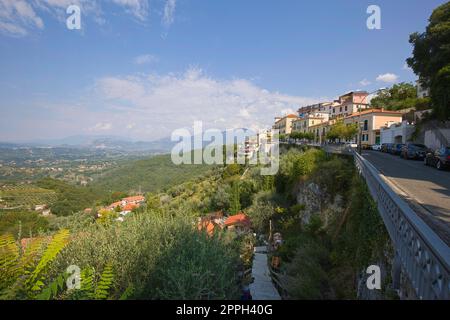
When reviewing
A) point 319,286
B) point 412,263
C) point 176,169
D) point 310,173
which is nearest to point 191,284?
point 412,263

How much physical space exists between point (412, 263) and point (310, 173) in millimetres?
13520

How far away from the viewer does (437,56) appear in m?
15.8

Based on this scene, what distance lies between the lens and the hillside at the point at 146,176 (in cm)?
9450

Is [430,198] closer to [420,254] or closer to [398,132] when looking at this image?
[420,254]

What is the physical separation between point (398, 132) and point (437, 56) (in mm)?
15398

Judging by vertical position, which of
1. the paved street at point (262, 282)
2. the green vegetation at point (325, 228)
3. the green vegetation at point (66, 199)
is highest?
the green vegetation at point (325, 228)

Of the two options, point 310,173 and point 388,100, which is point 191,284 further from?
point 388,100

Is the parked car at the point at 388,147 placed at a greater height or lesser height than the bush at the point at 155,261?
greater

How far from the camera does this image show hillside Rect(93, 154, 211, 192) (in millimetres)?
94500

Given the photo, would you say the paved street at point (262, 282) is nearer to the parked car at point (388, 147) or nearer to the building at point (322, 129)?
the parked car at point (388, 147)

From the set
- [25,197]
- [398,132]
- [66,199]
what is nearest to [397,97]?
[398,132]

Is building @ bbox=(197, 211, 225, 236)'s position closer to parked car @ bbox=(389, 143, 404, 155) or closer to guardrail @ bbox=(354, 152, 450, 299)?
guardrail @ bbox=(354, 152, 450, 299)

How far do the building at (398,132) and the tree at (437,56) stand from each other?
1069 centimetres

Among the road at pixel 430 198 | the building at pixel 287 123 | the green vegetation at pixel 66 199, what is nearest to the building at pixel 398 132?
the road at pixel 430 198
